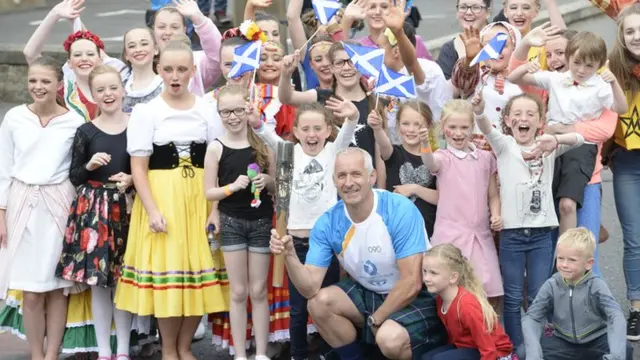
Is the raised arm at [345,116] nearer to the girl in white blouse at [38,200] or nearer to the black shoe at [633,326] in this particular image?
the girl in white blouse at [38,200]

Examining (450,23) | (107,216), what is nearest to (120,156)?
(107,216)

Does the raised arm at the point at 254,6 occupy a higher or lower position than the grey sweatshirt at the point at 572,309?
higher

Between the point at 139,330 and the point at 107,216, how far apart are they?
701 millimetres

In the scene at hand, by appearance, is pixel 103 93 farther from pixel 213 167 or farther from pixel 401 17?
pixel 401 17

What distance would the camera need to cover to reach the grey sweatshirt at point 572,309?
677 centimetres

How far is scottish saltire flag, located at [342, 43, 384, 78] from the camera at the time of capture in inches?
291

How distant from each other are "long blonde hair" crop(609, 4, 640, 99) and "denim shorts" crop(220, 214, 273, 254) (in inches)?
88.5

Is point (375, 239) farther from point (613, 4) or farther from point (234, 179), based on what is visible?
point (613, 4)

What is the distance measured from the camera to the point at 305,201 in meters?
7.29

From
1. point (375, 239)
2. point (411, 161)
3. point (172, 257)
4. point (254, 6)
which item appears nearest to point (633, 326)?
point (411, 161)

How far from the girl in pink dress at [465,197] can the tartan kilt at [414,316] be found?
35 centimetres

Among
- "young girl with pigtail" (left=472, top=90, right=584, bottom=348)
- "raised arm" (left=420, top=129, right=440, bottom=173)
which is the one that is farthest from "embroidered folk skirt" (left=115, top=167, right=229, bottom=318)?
"young girl with pigtail" (left=472, top=90, right=584, bottom=348)

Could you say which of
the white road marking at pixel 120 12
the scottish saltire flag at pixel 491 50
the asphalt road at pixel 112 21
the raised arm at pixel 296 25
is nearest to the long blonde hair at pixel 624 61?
the scottish saltire flag at pixel 491 50

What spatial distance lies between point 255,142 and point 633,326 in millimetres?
2448
